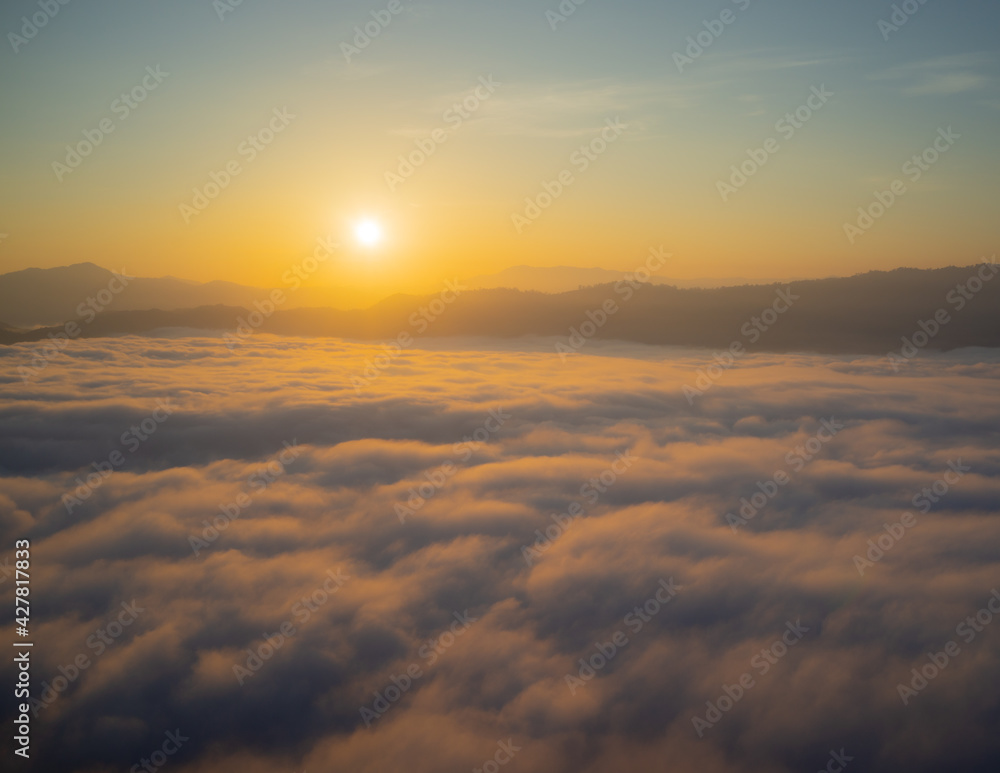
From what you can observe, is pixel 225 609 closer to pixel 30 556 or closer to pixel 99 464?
pixel 30 556

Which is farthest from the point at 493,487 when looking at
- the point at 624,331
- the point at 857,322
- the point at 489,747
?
→ the point at 857,322

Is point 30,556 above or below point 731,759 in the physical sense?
above

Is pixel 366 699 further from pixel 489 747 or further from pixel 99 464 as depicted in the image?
pixel 99 464

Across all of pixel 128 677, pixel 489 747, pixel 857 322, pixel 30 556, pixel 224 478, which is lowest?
pixel 489 747

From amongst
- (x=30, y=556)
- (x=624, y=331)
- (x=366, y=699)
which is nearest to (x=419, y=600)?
(x=366, y=699)

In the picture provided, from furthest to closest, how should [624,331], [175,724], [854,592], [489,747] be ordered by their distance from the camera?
[624,331] < [854,592] < [175,724] < [489,747]

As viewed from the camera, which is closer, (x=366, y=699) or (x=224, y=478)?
(x=366, y=699)

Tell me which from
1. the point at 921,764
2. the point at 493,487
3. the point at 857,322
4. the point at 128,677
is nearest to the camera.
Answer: the point at 921,764
